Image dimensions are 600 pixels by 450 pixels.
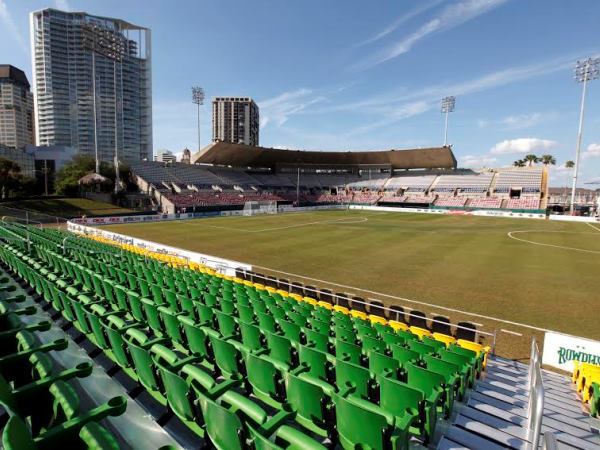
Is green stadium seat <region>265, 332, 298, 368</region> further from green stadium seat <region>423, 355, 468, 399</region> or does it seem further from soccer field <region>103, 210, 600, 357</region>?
soccer field <region>103, 210, 600, 357</region>

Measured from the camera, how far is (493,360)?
28.5 feet

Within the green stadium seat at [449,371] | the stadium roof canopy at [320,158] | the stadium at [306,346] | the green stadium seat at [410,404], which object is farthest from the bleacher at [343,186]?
the green stadium seat at [410,404]

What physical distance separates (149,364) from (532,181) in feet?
279

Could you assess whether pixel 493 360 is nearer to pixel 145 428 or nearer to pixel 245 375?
pixel 245 375

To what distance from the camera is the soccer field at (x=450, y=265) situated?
43.9 ft

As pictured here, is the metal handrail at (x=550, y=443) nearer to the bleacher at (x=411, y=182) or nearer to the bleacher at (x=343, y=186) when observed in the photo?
the bleacher at (x=343, y=186)

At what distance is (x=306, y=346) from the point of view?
17.2 feet

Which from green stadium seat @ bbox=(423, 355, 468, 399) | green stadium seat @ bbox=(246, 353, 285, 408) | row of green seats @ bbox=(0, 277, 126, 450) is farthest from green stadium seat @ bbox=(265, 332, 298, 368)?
row of green seats @ bbox=(0, 277, 126, 450)

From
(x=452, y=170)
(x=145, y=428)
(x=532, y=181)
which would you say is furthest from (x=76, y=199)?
(x=532, y=181)

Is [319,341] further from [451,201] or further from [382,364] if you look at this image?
[451,201]

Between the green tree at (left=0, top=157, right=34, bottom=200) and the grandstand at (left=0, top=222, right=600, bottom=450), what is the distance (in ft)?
187

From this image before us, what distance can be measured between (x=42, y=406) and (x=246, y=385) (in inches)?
100.0

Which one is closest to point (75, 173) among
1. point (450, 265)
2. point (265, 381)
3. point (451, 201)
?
point (450, 265)

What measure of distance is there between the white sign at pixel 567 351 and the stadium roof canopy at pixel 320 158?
66744mm
